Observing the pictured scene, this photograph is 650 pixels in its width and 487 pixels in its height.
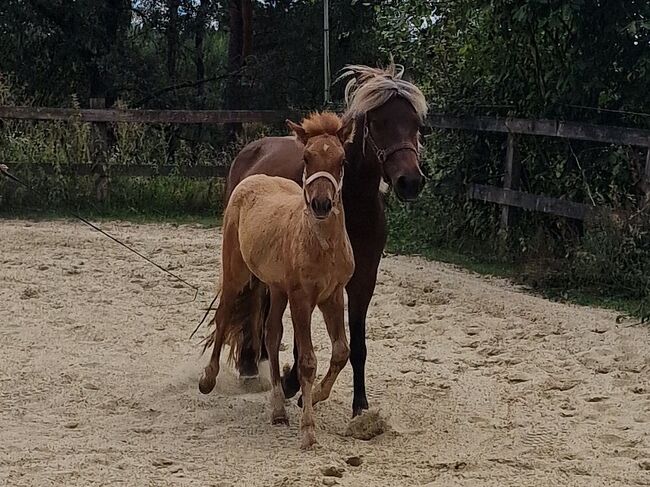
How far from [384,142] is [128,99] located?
35.4 ft

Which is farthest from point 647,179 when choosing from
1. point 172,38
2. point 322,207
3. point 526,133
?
point 172,38

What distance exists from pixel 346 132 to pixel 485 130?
5083mm

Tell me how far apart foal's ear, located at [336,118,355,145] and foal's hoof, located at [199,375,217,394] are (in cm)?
158

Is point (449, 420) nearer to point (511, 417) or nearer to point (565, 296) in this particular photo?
point (511, 417)

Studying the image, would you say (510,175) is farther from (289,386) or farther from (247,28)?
(247,28)

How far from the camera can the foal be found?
4.21 metres

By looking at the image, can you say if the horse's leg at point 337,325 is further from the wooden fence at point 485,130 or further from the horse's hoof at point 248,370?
the wooden fence at point 485,130

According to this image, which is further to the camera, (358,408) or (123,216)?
(123,216)

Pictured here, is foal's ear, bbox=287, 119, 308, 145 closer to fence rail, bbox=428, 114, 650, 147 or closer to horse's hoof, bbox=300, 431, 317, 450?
horse's hoof, bbox=300, 431, 317, 450

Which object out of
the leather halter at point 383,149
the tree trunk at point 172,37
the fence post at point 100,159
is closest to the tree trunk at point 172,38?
the tree trunk at point 172,37

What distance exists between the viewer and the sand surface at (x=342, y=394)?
4102 mm

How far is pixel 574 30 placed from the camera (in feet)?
26.8

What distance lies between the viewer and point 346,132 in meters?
4.36

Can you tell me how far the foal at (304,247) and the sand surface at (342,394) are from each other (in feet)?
1.22
